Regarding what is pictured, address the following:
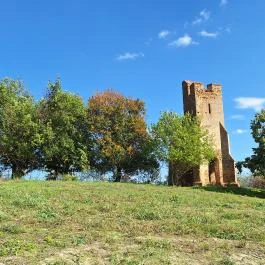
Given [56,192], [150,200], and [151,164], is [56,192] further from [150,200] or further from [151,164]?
[151,164]

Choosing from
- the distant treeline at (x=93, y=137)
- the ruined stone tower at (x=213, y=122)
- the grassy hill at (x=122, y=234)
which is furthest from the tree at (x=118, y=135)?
the grassy hill at (x=122, y=234)

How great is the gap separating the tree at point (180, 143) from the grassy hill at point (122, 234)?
79.4 ft

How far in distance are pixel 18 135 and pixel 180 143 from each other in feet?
47.6

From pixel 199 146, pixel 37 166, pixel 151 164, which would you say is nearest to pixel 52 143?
pixel 37 166

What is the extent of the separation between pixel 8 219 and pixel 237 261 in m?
8.20

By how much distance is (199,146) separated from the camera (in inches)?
1874

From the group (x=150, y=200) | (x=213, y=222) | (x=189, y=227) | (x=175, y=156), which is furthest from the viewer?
(x=175, y=156)

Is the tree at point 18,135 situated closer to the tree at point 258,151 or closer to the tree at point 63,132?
the tree at point 63,132

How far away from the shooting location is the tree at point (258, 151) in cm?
4359

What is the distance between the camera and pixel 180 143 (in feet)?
154

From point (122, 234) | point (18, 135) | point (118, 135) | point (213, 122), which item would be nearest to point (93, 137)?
point (118, 135)

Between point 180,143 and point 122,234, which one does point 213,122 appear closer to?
point 180,143

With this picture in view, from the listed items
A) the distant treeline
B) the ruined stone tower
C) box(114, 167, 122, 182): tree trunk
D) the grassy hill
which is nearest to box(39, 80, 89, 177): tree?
the distant treeline

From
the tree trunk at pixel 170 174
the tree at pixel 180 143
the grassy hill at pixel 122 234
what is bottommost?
the grassy hill at pixel 122 234
